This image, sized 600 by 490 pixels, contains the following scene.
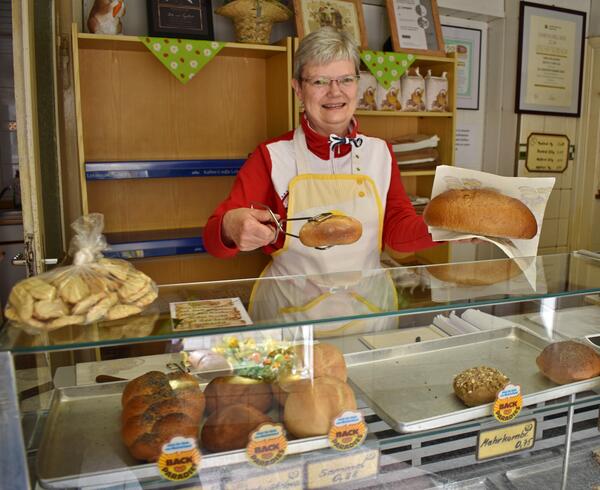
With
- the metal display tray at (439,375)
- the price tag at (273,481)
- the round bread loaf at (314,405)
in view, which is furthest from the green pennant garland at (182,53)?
the price tag at (273,481)

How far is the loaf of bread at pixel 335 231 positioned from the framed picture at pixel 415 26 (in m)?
2.16

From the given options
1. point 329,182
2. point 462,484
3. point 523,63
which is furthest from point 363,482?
point 523,63

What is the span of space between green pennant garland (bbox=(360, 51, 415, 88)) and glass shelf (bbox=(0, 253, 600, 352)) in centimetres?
202

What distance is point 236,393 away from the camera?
937 millimetres

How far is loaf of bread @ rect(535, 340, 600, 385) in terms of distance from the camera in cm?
115

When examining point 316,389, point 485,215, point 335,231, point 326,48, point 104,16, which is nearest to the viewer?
point 316,389

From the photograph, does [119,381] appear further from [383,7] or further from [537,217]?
[383,7]

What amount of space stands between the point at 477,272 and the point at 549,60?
3.46 metres

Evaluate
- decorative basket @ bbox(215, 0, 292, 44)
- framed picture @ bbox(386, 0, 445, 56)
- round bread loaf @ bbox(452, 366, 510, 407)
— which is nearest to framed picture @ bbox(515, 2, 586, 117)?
framed picture @ bbox(386, 0, 445, 56)

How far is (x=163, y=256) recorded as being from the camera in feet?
9.43

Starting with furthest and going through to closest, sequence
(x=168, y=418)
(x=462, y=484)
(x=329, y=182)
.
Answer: (x=329, y=182) → (x=462, y=484) → (x=168, y=418)

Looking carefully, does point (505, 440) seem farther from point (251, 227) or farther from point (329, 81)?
point (329, 81)

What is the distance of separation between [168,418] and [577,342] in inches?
36.5

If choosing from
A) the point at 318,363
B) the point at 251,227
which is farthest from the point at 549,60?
the point at 318,363
